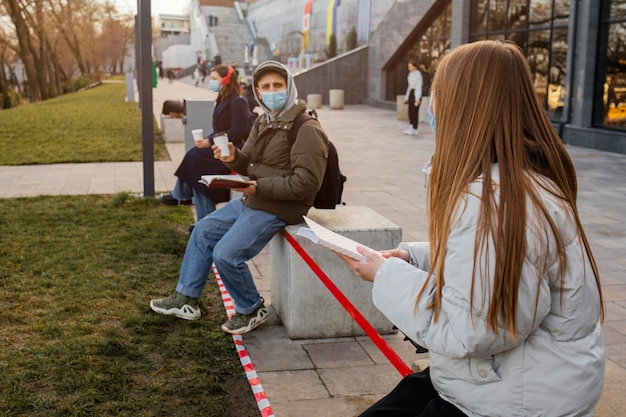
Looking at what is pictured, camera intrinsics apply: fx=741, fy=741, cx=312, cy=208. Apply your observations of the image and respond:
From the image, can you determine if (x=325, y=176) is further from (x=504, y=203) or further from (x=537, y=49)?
(x=537, y=49)

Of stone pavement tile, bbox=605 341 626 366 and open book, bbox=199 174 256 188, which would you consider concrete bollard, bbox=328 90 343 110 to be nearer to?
open book, bbox=199 174 256 188

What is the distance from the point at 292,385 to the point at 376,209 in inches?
205

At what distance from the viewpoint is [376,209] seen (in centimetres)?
892

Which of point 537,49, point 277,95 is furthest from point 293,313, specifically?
point 537,49

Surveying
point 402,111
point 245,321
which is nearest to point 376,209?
point 245,321

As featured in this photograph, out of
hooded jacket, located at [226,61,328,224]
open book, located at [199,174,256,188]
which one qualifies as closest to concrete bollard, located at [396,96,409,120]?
hooded jacket, located at [226,61,328,224]

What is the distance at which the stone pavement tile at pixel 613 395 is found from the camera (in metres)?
3.51

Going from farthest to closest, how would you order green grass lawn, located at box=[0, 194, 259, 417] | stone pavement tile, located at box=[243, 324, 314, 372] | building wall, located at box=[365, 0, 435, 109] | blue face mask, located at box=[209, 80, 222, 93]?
1. building wall, located at box=[365, 0, 435, 109]
2. blue face mask, located at box=[209, 80, 222, 93]
3. stone pavement tile, located at box=[243, 324, 314, 372]
4. green grass lawn, located at box=[0, 194, 259, 417]

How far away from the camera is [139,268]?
607cm

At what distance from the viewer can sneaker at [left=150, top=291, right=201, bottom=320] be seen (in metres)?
4.80

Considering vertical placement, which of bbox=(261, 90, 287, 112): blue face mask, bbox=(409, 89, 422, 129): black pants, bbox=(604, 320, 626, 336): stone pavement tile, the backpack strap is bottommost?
bbox=(604, 320, 626, 336): stone pavement tile

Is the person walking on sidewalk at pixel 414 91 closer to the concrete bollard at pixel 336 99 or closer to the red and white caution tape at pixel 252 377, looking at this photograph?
the concrete bollard at pixel 336 99

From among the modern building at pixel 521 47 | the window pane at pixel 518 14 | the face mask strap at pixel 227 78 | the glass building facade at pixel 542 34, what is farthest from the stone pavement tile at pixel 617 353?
the window pane at pixel 518 14

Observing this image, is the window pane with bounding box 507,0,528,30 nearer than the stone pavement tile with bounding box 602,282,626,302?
No
